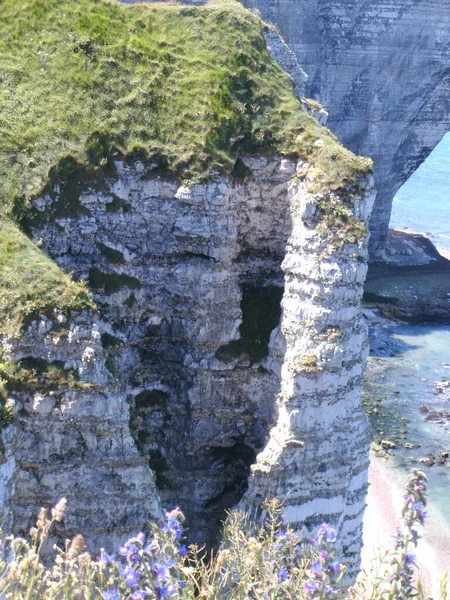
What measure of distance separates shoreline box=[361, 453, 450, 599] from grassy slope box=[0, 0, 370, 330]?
1998 cm

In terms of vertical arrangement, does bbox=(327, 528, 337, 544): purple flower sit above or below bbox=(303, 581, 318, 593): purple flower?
above

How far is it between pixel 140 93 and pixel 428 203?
106909 millimetres

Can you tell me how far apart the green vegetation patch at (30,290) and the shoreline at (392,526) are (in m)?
21.9

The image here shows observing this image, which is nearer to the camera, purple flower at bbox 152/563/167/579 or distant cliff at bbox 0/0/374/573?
purple flower at bbox 152/563/167/579

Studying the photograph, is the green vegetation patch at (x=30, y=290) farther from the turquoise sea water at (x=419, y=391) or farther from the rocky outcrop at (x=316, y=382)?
the turquoise sea water at (x=419, y=391)

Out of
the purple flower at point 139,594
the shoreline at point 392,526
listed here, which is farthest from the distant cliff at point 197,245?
the purple flower at point 139,594

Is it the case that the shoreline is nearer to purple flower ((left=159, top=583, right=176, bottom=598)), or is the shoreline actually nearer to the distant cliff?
the distant cliff

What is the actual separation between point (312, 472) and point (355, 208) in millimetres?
9931

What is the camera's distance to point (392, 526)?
1682 inches

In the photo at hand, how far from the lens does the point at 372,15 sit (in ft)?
264

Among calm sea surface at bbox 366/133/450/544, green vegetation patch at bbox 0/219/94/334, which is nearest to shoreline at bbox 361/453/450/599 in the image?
calm sea surface at bbox 366/133/450/544

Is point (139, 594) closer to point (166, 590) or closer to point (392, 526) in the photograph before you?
point (166, 590)

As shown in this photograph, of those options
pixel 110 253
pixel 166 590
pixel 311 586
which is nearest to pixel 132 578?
pixel 166 590

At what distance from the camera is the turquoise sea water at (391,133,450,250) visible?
375 feet
